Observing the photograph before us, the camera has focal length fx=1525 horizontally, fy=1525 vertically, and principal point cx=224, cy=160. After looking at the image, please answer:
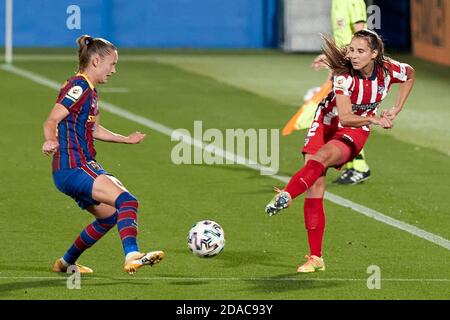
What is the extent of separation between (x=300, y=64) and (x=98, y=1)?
604cm

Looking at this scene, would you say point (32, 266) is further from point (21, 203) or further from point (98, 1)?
point (98, 1)

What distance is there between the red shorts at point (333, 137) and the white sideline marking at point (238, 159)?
143 cm

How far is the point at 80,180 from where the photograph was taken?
11.0 m

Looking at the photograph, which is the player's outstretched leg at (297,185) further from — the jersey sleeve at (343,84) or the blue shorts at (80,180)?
the blue shorts at (80,180)

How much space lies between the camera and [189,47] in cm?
3609

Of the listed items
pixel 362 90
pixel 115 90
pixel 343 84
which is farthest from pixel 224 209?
pixel 115 90

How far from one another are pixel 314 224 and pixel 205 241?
1.02 m

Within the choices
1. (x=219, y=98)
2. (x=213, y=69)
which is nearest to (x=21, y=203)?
(x=219, y=98)

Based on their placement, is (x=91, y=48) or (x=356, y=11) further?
(x=356, y=11)

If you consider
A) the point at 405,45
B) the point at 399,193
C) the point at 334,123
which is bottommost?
the point at 405,45

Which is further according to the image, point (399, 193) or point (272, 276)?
point (399, 193)

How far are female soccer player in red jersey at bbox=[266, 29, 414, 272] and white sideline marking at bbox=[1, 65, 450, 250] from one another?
1555 millimetres

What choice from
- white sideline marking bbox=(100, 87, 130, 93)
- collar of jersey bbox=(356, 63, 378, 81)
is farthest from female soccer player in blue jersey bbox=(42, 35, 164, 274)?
white sideline marking bbox=(100, 87, 130, 93)

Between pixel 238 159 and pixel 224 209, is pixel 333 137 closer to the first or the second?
pixel 224 209
